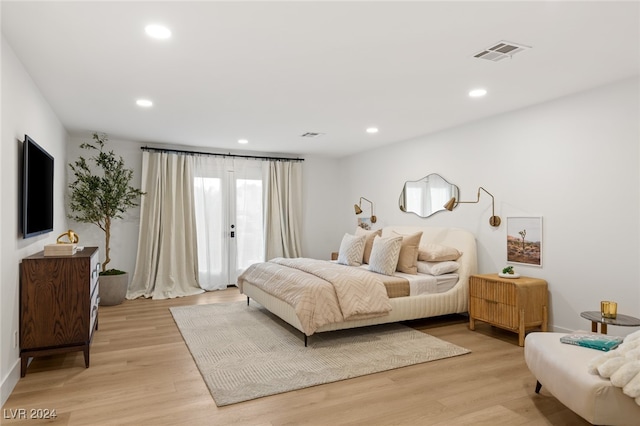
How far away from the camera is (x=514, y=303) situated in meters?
3.81

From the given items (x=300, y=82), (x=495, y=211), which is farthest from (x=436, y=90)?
(x=495, y=211)

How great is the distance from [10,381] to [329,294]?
251cm

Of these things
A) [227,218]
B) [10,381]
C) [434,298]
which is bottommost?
[10,381]

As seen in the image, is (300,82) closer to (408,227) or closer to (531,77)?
(531,77)

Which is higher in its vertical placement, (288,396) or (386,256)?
(386,256)

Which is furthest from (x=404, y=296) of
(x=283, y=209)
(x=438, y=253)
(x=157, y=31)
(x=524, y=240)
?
(x=283, y=209)

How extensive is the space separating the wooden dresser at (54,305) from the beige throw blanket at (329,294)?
1773mm

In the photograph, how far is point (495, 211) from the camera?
4.61m

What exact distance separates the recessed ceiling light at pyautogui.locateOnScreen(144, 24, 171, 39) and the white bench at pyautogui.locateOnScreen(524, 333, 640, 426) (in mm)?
3196

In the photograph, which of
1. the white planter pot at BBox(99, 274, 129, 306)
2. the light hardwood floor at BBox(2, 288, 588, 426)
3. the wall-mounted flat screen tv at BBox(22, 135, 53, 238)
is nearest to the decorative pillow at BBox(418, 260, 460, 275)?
the light hardwood floor at BBox(2, 288, 588, 426)

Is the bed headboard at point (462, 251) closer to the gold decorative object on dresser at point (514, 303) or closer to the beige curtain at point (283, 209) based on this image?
the gold decorative object on dresser at point (514, 303)

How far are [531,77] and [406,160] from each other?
109 inches

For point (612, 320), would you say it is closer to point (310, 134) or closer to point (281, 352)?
point (281, 352)

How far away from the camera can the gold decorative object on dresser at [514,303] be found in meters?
3.80
